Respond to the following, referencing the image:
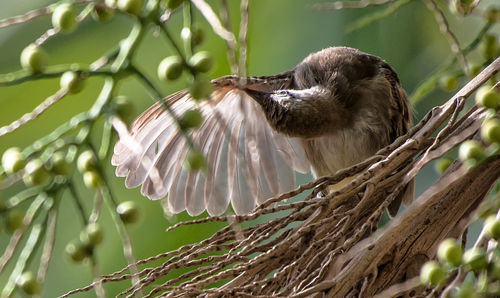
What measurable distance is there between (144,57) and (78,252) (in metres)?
1.88

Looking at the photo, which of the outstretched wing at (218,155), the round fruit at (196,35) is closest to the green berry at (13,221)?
the round fruit at (196,35)

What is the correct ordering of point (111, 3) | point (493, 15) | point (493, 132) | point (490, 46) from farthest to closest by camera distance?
point (490, 46)
point (493, 15)
point (493, 132)
point (111, 3)

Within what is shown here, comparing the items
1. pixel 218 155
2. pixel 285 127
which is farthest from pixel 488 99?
pixel 218 155

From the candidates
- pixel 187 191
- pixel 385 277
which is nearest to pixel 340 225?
pixel 385 277

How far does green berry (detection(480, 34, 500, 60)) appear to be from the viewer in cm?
121

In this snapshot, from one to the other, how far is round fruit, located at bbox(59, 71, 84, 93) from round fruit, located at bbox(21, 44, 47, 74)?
0.02 m

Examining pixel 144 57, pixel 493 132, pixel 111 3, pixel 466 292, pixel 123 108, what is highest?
pixel 144 57

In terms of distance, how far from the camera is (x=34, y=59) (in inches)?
24.3

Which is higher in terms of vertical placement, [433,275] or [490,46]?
[490,46]

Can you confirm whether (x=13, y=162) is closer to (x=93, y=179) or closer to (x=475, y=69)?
(x=93, y=179)

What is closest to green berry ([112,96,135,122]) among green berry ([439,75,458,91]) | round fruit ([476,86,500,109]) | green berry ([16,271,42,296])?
green berry ([16,271,42,296])

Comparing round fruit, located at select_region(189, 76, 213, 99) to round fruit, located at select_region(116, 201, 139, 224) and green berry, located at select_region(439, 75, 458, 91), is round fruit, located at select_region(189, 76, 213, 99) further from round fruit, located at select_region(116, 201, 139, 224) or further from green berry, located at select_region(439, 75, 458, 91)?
green berry, located at select_region(439, 75, 458, 91)

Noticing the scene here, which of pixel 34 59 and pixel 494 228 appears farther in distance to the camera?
pixel 494 228

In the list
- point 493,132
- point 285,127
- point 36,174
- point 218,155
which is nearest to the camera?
point 36,174
